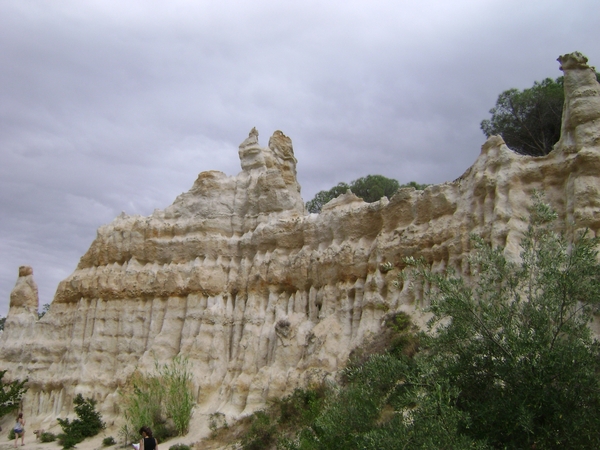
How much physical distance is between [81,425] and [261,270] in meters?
9.17

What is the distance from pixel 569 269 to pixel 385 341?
796cm

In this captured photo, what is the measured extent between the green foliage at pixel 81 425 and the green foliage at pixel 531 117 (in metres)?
21.1

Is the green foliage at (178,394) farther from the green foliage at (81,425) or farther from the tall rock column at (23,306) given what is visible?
the tall rock column at (23,306)

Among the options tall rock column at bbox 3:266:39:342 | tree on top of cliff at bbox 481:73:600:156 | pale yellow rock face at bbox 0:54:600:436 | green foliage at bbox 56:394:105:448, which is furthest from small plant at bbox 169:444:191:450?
tree on top of cliff at bbox 481:73:600:156

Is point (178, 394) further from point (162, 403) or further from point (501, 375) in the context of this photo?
point (501, 375)

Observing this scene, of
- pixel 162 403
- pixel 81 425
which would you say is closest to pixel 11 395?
pixel 81 425

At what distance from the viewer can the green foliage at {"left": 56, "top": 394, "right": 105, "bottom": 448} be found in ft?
71.2

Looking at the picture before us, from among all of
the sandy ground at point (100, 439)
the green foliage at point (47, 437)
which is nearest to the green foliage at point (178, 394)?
the sandy ground at point (100, 439)

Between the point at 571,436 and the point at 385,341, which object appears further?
the point at 385,341

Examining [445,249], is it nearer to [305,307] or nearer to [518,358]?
[305,307]

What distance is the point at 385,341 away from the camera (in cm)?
1600

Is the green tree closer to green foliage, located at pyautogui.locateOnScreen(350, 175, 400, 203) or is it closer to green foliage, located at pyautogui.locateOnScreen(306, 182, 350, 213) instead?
green foliage, located at pyautogui.locateOnScreen(350, 175, 400, 203)

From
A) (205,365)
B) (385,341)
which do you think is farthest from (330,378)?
(205,365)

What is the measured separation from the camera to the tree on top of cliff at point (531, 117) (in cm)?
2411
